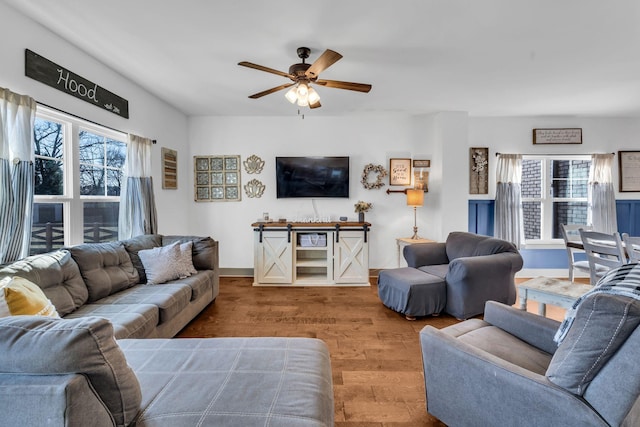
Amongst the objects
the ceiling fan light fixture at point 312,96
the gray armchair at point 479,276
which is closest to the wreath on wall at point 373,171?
the gray armchair at point 479,276

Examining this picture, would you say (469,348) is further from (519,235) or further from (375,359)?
(519,235)

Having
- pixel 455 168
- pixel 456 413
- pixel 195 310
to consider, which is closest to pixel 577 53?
pixel 455 168

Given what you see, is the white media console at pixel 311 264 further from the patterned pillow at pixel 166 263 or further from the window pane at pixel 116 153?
the window pane at pixel 116 153

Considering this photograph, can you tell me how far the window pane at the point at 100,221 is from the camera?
2932mm

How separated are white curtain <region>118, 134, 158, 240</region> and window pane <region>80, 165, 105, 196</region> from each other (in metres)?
0.22

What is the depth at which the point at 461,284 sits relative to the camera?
2959mm

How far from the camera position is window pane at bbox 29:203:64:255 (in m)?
2.41

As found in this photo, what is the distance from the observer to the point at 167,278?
9.57 feet

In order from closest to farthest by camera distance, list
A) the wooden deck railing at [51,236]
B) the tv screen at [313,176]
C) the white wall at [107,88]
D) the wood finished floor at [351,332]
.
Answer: the wood finished floor at [351,332], the white wall at [107,88], the wooden deck railing at [51,236], the tv screen at [313,176]

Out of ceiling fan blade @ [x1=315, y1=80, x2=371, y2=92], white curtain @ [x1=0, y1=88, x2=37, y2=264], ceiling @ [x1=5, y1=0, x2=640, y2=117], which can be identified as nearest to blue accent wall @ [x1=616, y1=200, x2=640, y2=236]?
→ ceiling @ [x1=5, y1=0, x2=640, y2=117]

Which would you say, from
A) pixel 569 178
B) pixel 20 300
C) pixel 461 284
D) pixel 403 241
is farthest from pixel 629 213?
pixel 20 300

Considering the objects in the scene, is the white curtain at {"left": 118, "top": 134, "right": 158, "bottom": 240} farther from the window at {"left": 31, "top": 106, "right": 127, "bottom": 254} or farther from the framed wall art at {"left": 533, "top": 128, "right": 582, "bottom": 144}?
the framed wall art at {"left": 533, "top": 128, "right": 582, "bottom": 144}

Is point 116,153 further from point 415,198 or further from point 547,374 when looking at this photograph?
point 547,374

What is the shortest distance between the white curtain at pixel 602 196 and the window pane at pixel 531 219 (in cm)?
74
